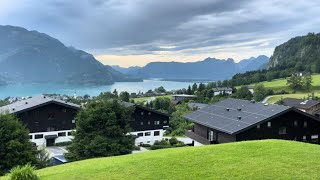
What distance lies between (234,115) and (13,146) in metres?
19.6

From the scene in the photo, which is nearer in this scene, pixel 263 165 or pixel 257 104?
pixel 263 165

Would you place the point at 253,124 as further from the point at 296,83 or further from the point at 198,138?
the point at 296,83

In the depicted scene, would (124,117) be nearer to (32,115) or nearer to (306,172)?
(306,172)

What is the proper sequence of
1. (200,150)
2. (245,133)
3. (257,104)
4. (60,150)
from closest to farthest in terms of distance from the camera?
(200,150)
(245,133)
(257,104)
(60,150)

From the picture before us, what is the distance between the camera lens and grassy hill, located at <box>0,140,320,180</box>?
11.6 m

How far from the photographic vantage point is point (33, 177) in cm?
1148

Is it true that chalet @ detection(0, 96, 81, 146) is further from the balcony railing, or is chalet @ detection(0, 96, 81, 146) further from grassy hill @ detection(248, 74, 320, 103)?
grassy hill @ detection(248, 74, 320, 103)

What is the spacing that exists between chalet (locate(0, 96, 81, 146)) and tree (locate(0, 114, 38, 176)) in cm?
2267

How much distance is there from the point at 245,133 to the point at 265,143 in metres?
14.8

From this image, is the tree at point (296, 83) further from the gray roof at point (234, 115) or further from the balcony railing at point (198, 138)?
the balcony railing at point (198, 138)

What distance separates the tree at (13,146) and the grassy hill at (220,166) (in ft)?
30.7

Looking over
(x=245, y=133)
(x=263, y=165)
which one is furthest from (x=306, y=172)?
(x=245, y=133)

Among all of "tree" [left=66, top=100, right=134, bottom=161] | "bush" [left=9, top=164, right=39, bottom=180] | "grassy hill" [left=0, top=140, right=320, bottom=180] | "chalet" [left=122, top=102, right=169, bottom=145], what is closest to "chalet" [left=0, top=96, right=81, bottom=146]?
"chalet" [left=122, top=102, right=169, bottom=145]

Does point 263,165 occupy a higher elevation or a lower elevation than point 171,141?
higher
